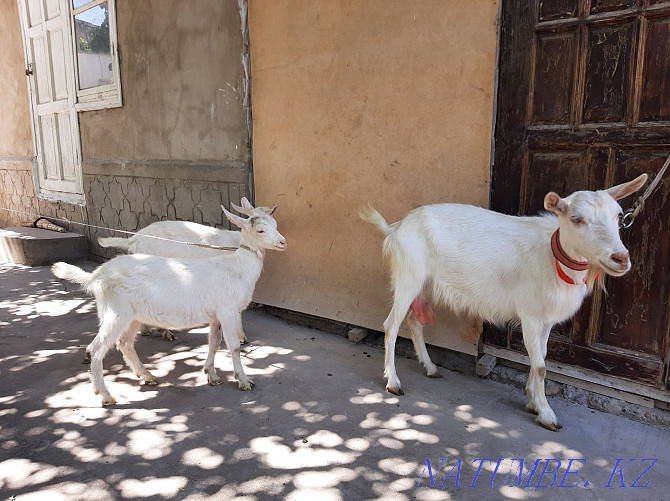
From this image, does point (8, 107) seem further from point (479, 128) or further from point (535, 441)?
point (535, 441)

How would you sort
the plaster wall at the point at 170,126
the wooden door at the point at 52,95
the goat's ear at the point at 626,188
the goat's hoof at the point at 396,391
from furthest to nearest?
the wooden door at the point at 52,95, the plaster wall at the point at 170,126, the goat's hoof at the point at 396,391, the goat's ear at the point at 626,188

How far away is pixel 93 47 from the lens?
677 centimetres

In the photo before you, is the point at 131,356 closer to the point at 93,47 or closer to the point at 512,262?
the point at 512,262

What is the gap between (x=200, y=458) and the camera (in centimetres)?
259

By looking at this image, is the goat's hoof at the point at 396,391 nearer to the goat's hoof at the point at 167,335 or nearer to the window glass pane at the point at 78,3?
the goat's hoof at the point at 167,335

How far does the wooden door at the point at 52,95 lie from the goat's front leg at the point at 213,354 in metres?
5.27

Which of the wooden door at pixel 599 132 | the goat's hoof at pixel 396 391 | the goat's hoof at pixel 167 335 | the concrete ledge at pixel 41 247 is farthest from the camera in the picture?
the concrete ledge at pixel 41 247

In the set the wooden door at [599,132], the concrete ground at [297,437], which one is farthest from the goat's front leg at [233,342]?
the wooden door at [599,132]

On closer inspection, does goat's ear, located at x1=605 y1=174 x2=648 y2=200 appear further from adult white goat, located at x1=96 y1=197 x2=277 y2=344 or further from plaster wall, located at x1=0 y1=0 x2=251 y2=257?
plaster wall, located at x1=0 y1=0 x2=251 y2=257

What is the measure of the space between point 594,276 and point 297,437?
6.45ft

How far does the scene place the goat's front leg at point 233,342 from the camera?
3322 mm

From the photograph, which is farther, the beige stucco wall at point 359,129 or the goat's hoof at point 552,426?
the beige stucco wall at point 359,129

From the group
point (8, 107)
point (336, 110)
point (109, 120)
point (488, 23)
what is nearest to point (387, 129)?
point (336, 110)

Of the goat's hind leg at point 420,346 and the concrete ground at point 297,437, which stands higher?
the goat's hind leg at point 420,346
